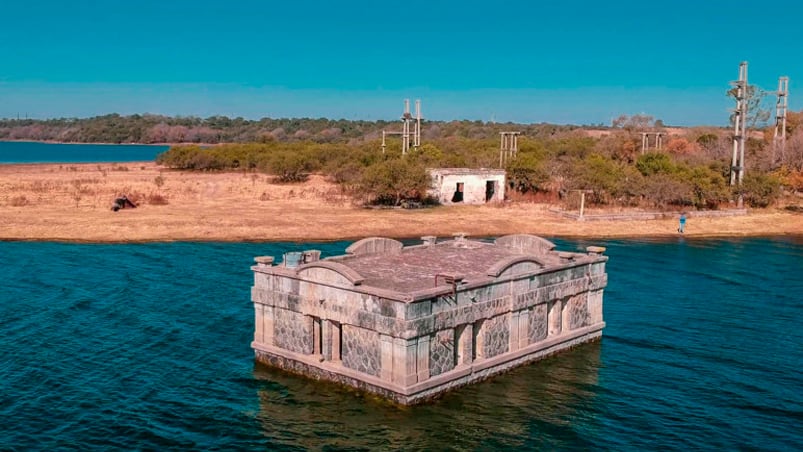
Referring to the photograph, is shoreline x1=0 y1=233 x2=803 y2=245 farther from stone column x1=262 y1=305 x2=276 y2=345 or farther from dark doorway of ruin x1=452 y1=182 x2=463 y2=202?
stone column x1=262 y1=305 x2=276 y2=345

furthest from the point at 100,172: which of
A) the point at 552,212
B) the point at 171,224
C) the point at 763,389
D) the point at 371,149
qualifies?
the point at 763,389

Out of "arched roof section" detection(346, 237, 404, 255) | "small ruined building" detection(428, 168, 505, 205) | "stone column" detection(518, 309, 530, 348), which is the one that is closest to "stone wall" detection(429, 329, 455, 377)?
"stone column" detection(518, 309, 530, 348)

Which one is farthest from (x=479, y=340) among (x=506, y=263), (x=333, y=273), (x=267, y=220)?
(x=267, y=220)

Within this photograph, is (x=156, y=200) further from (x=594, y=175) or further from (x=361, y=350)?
(x=361, y=350)

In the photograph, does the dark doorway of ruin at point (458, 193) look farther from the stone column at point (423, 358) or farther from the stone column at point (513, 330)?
the stone column at point (423, 358)

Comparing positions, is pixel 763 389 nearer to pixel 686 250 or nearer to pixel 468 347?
pixel 468 347

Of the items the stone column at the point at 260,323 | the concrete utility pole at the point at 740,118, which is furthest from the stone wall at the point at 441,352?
the concrete utility pole at the point at 740,118
